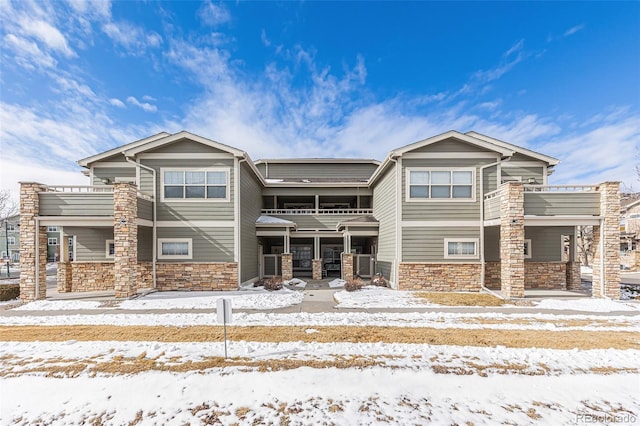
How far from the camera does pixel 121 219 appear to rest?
10422mm

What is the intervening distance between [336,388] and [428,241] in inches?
368

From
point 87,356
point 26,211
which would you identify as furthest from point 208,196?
point 87,356

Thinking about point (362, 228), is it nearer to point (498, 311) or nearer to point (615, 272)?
point (498, 311)

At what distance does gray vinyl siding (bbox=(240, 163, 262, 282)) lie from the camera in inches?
507

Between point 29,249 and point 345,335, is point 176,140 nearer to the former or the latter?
point 29,249

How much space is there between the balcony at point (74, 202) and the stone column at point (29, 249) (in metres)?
0.28

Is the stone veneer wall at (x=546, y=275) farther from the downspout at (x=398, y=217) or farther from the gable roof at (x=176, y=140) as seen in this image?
the gable roof at (x=176, y=140)

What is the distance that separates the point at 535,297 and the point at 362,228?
823cm

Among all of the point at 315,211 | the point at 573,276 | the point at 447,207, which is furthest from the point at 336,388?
the point at 573,276

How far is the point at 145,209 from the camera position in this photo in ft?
38.0

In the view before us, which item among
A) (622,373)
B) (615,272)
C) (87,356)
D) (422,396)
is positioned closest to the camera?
(422,396)

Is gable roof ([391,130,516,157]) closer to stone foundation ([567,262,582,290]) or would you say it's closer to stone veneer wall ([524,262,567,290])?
stone veneer wall ([524,262,567,290])

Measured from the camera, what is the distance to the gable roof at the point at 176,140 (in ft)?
39.1

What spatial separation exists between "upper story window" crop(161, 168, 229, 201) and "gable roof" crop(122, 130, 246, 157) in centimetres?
101
